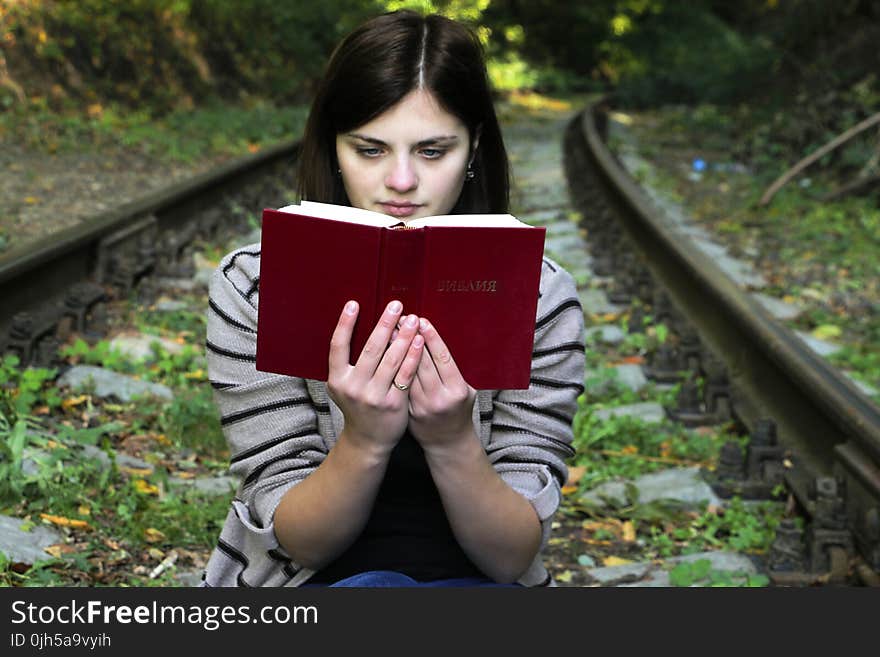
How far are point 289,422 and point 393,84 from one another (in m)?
0.64

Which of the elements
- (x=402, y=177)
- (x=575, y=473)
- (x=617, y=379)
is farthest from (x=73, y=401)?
(x=402, y=177)

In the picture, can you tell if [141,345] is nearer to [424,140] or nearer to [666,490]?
[666,490]

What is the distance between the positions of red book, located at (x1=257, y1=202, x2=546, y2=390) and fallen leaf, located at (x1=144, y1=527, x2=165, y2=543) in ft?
5.19

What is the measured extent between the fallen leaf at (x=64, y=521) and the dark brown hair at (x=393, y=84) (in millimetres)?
1335

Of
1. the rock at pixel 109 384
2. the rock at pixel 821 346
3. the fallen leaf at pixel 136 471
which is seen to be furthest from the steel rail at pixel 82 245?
the rock at pixel 821 346

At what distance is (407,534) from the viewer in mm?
2348

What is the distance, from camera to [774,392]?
4617 mm

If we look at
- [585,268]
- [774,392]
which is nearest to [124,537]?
[774,392]

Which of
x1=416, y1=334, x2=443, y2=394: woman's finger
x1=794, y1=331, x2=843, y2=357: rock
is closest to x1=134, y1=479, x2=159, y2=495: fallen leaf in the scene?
x1=416, y1=334, x2=443, y2=394: woman's finger

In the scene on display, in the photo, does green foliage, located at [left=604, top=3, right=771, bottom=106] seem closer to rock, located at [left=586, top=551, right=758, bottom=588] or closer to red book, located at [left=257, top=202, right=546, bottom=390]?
rock, located at [left=586, top=551, right=758, bottom=588]

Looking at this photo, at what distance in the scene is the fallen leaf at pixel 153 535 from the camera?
3479 mm

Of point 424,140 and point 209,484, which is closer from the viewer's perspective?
point 424,140

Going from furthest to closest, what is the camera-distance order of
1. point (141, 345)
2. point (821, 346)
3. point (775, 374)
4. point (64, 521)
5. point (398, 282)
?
1. point (821, 346)
2. point (141, 345)
3. point (775, 374)
4. point (64, 521)
5. point (398, 282)

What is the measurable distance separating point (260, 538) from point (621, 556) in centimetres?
169
